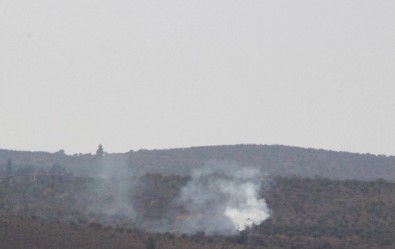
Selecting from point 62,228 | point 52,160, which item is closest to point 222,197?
point 62,228

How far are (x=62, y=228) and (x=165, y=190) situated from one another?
3610cm

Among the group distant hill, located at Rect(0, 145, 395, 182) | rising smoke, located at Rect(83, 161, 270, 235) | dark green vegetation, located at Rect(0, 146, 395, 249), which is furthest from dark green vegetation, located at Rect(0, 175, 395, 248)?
distant hill, located at Rect(0, 145, 395, 182)

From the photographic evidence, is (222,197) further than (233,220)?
Yes

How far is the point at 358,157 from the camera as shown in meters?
182

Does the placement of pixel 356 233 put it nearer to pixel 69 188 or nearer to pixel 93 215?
pixel 93 215

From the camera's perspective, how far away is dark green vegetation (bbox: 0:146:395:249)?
86062mm

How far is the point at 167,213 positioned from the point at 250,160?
60.7 meters

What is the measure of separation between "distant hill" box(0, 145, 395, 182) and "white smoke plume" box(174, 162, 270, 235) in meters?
39.0

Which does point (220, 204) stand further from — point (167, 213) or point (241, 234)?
point (241, 234)

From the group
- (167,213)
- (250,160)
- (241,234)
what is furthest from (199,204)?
(250,160)

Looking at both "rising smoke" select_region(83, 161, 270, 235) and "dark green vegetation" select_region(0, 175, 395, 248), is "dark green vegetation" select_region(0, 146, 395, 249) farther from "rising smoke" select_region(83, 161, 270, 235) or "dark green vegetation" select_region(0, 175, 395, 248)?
"rising smoke" select_region(83, 161, 270, 235)

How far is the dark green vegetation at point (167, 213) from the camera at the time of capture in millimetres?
86062

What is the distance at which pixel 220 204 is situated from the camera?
11519cm

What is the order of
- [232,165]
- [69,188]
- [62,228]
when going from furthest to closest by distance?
[232,165]
[69,188]
[62,228]
